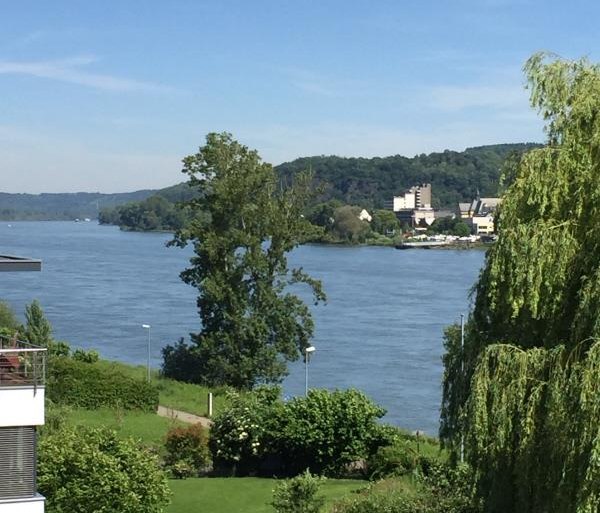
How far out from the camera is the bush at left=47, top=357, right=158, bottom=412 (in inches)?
1348

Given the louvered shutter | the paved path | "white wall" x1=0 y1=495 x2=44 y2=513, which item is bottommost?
the paved path

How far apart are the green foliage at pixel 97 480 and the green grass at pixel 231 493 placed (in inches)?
142

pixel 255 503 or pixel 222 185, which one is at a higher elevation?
pixel 222 185

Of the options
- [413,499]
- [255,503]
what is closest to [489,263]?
[413,499]

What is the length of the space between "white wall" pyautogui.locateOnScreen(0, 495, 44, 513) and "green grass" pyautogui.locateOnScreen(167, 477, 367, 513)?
8877 millimetres

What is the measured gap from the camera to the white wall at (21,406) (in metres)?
12.3

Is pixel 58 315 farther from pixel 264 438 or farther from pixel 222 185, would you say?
pixel 264 438

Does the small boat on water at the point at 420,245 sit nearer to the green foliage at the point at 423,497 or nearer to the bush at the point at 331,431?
the bush at the point at 331,431

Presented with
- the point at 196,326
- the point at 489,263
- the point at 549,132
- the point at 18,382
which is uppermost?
the point at 549,132

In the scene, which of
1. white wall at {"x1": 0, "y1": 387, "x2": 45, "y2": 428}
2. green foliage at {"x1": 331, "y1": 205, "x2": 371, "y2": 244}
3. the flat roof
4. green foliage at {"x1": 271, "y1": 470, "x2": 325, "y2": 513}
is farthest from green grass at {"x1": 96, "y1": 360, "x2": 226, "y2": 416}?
green foliage at {"x1": 331, "y1": 205, "x2": 371, "y2": 244}

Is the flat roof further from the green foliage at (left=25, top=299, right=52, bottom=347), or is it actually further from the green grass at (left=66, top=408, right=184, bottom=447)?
the green foliage at (left=25, top=299, right=52, bottom=347)

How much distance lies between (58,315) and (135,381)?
33.4 m

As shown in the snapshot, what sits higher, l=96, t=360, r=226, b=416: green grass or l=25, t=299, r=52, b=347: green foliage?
l=25, t=299, r=52, b=347: green foliage

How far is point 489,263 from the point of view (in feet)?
47.7
